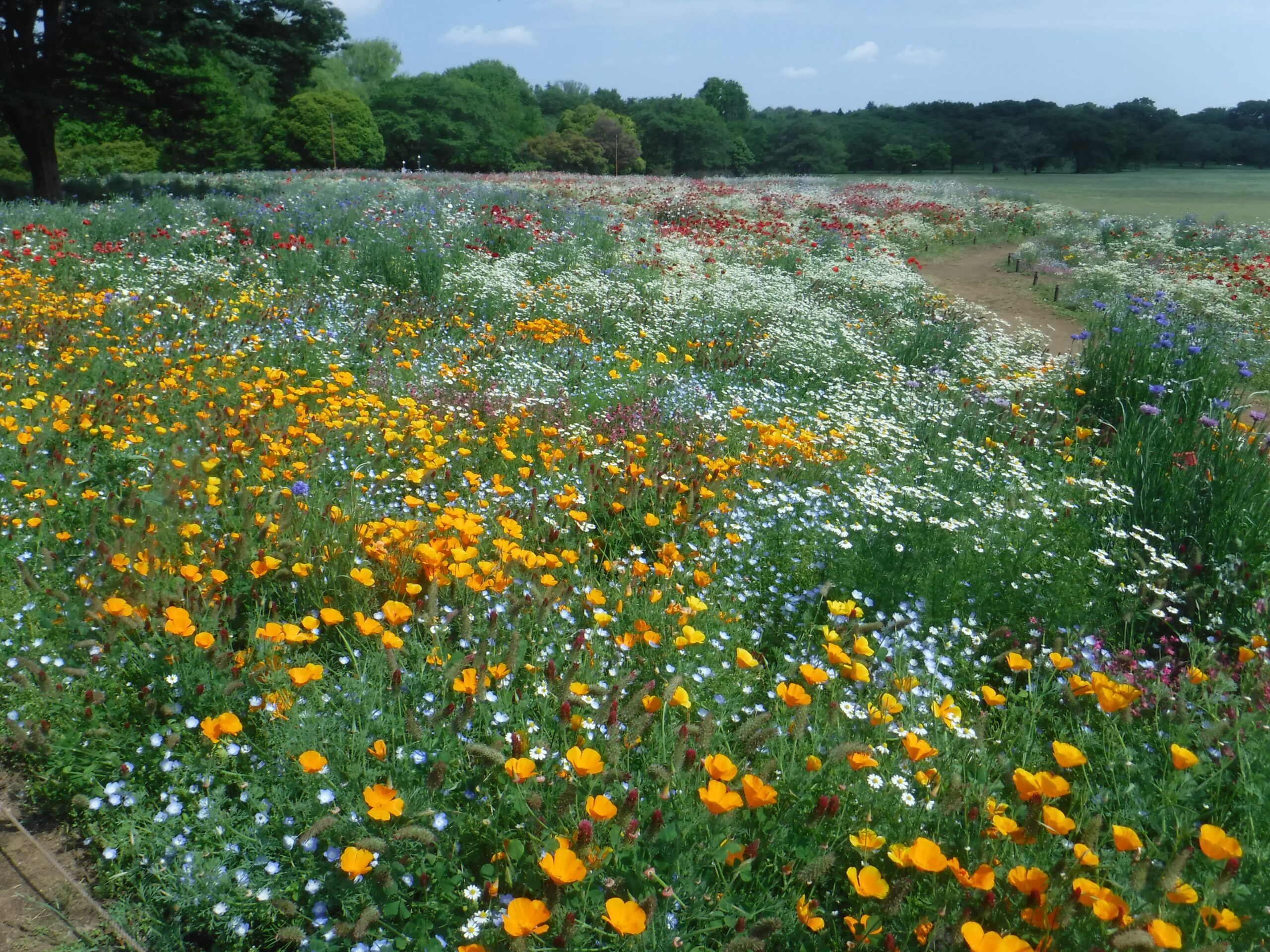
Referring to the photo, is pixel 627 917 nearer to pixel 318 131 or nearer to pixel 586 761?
pixel 586 761

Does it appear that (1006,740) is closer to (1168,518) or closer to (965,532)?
(965,532)

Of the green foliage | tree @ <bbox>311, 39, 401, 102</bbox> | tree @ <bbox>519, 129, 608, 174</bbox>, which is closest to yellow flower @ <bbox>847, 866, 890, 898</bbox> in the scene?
the green foliage

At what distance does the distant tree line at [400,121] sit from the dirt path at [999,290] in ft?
46.6

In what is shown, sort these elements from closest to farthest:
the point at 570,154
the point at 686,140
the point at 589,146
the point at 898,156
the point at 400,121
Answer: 1. the point at 898,156
2. the point at 400,121
3. the point at 570,154
4. the point at 589,146
5. the point at 686,140

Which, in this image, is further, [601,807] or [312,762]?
[312,762]

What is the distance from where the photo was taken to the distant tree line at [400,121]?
15773 millimetres

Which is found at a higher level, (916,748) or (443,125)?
(443,125)

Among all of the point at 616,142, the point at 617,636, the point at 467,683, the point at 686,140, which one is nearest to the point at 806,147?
the point at 686,140

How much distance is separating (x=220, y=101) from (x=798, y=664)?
1700 inches

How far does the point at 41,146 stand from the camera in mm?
15938

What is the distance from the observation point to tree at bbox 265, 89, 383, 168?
4491 cm

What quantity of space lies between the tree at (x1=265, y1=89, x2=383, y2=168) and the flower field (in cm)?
4419

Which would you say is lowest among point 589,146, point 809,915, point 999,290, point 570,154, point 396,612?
point 809,915

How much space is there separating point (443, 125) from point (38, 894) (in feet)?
216
